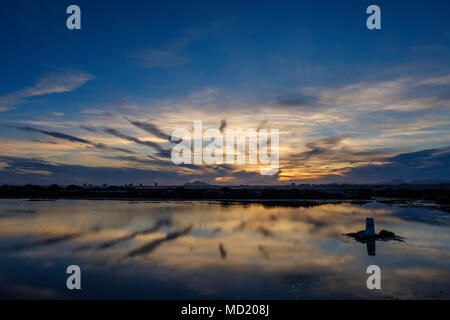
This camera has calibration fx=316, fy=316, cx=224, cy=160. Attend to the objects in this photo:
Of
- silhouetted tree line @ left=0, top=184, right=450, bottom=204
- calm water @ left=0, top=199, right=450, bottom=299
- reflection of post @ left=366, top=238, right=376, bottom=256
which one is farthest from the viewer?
silhouetted tree line @ left=0, top=184, right=450, bottom=204

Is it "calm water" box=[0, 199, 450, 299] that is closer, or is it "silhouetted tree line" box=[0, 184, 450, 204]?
"calm water" box=[0, 199, 450, 299]

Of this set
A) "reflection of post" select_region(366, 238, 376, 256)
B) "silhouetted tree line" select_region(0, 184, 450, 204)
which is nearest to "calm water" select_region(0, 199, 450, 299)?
"reflection of post" select_region(366, 238, 376, 256)

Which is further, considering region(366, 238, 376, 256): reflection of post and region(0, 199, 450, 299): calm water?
region(366, 238, 376, 256): reflection of post

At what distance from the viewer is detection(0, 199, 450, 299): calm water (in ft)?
32.9

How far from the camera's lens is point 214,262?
1333cm

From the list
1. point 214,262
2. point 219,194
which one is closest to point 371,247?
point 214,262

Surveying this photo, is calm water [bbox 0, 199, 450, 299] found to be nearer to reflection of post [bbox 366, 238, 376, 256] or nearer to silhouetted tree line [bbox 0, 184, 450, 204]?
reflection of post [bbox 366, 238, 376, 256]

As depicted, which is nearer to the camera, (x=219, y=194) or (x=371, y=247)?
(x=371, y=247)

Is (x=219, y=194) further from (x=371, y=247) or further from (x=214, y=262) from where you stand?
(x=214, y=262)

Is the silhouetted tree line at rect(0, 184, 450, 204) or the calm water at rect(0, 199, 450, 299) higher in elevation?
the silhouetted tree line at rect(0, 184, 450, 204)

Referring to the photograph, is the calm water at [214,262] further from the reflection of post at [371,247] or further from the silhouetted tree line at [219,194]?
the silhouetted tree line at [219,194]

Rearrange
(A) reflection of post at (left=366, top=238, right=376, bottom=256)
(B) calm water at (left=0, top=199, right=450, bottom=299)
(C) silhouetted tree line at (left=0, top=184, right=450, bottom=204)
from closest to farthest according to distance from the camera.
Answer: (B) calm water at (left=0, top=199, right=450, bottom=299) → (A) reflection of post at (left=366, top=238, right=376, bottom=256) → (C) silhouetted tree line at (left=0, top=184, right=450, bottom=204)

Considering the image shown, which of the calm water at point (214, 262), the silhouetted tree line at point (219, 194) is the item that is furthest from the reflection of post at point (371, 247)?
the silhouetted tree line at point (219, 194)

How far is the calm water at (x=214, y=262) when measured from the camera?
10031mm
